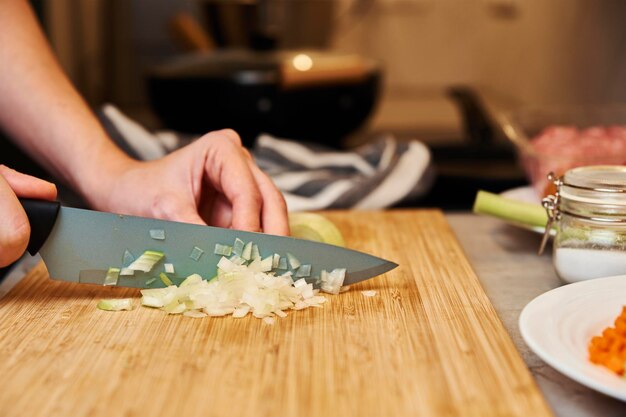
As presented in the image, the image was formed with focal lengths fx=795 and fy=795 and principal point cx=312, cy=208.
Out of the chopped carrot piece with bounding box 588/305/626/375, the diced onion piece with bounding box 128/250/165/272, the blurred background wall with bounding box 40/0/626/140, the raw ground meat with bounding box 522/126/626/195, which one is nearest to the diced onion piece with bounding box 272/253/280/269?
the diced onion piece with bounding box 128/250/165/272

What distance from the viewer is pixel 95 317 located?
2.81 feet

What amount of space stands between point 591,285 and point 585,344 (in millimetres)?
114

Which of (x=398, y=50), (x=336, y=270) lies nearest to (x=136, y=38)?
(x=398, y=50)

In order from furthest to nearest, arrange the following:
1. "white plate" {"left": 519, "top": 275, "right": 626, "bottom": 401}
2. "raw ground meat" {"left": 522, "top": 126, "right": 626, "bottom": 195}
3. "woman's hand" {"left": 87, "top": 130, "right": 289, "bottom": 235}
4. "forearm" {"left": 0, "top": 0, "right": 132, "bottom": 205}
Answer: "raw ground meat" {"left": 522, "top": 126, "right": 626, "bottom": 195} < "forearm" {"left": 0, "top": 0, "right": 132, "bottom": 205} < "woman's hand" {"left": 87, "top": 130, "right": 289, "bottom": 235} < "white plate" {"left": 519, "top": 275, "right": 626, "bottom": 401}

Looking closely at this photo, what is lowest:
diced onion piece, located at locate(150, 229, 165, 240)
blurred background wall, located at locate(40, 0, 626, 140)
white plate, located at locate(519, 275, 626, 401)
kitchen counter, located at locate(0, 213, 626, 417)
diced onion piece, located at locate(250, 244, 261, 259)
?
blurred background wall, located at locate(40, 0, 626, 140)

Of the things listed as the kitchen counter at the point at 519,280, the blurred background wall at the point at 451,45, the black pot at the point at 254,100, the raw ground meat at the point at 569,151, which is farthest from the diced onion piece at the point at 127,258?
the blurred background wall at the point at 451,45

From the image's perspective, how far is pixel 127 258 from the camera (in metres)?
0.92

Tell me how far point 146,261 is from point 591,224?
51 centimetres

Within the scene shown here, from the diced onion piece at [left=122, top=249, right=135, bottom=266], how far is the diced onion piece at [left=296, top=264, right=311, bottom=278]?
0.19 m

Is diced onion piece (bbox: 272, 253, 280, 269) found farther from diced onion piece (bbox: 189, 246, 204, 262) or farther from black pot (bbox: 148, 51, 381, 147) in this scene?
black pot (bbox: 148, 51, 381, 147)

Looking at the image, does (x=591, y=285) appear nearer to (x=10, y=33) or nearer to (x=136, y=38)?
(x=10, y=33)

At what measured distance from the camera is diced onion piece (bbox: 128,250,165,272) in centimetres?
91

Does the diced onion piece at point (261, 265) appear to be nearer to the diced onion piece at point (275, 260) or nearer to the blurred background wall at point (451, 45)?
the diced onion piece at point (275, 260)

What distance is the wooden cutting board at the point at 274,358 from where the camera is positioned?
661 mm
